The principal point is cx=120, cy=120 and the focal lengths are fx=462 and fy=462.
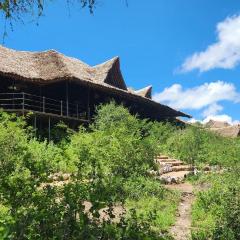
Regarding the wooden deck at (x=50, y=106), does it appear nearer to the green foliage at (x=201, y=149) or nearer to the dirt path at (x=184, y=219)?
the green foliage at (x=201, y=149)

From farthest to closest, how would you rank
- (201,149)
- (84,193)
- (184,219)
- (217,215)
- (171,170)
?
(201,149), (171,170), (184,219), (217,215), (84,193)

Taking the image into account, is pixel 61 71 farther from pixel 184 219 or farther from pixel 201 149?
pixel 184 219

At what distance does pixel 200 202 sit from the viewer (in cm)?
1130

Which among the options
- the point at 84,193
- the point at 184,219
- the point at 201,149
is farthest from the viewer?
the point at 201,149

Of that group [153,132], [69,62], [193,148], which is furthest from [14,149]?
[69,62]

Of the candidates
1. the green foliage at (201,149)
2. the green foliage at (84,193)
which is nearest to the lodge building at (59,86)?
the green foliage at (201,149)

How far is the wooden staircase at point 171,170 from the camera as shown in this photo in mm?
16281

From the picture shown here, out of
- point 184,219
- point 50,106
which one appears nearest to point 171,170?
point 184,219

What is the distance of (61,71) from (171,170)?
1002 cm

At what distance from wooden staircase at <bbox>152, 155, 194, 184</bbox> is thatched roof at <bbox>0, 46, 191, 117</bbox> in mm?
6897

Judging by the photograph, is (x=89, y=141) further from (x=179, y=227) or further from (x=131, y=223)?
(x=131, y=223)

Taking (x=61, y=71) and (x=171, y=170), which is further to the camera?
(x=61, y=71)

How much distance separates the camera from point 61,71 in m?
25.9

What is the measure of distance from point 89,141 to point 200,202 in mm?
5837
